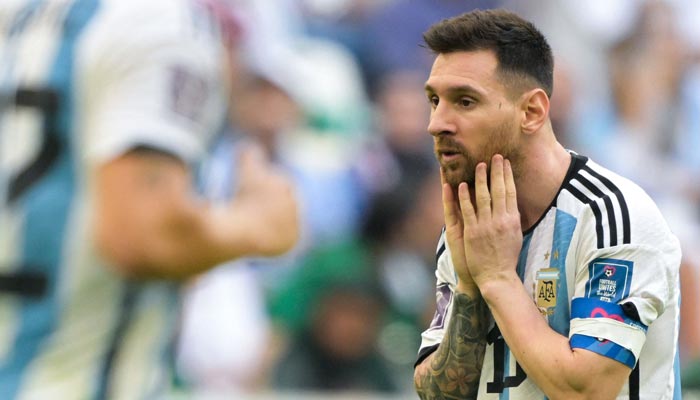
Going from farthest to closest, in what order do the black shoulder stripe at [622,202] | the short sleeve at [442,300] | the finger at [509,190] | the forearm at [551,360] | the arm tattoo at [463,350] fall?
1. the short sleeve at [442,300]
2. the arm tattoo at [463,350]
3. the finger at [509,190]
4. the black shoulder stripe at [622,202]
5. the forearm at [551,360]

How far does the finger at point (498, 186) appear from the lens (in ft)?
9.82

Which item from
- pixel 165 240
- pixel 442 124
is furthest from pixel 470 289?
pixel 165 240

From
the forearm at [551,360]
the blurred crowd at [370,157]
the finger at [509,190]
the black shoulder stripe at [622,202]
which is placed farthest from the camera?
the blurred crowd at [370,157]

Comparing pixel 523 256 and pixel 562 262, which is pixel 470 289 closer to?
pixel 523 256

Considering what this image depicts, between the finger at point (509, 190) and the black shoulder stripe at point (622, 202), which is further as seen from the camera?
the finger at point (509, 190)

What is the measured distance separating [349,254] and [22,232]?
5.22 metres

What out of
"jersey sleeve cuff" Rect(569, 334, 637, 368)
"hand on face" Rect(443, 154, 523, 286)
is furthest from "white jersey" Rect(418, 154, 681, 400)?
"hand on face" Rect(443, 154, 523, 286)

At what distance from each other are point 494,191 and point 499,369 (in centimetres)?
50

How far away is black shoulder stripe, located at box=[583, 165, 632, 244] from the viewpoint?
2904mm

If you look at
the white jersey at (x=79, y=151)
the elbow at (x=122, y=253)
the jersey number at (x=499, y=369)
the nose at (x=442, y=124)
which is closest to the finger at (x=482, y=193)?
the nose at (x=442, y=124)

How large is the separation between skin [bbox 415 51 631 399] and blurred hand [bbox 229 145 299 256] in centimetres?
49

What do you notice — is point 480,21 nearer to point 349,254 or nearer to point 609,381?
point 609,381

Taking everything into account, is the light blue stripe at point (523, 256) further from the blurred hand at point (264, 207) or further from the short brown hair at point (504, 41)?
the blurred hand at point (264, 207)

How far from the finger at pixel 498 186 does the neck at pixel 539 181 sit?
103 mm
